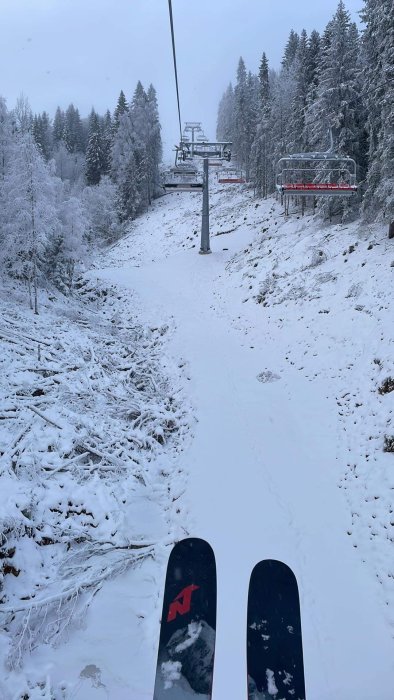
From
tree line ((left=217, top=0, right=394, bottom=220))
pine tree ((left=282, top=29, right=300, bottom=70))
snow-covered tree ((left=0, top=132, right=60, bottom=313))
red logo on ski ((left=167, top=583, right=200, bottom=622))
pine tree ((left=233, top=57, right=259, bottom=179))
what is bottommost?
red logo on ski ((left=167, top=583, right=200, bottom=622))

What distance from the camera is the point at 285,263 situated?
24.3 m

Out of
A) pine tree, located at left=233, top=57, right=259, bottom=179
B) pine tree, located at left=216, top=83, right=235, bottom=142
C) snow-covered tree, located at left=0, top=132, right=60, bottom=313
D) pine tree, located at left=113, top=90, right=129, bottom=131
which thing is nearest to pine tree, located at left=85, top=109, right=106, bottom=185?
pine tree, located at left=113, top=90, right=129, bottom=131

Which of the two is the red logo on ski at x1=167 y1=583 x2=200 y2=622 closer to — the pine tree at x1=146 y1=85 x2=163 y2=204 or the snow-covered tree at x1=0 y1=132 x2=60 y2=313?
the snow-covered tree at x1=0 y1=132 x2=60 y2=313

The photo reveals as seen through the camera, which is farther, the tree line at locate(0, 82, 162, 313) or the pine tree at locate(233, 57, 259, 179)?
the pine tree at locate(233, 57, 259, 179)

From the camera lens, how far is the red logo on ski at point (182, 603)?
544 cm

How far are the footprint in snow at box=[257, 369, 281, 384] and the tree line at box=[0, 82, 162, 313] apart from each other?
12.2 m

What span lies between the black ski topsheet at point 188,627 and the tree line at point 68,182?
1730cm

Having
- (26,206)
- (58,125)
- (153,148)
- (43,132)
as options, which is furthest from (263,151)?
(58,125)

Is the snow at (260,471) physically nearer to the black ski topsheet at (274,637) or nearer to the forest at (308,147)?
the black ski topsheet at (274,637)

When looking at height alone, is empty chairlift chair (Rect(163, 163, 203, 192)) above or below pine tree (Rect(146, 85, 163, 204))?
below

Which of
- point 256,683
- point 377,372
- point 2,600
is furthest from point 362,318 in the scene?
point 2,600

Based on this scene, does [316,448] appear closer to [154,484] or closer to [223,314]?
[154,484]

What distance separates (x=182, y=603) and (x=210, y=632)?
51 centimetres

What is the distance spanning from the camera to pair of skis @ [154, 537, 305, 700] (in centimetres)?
481
